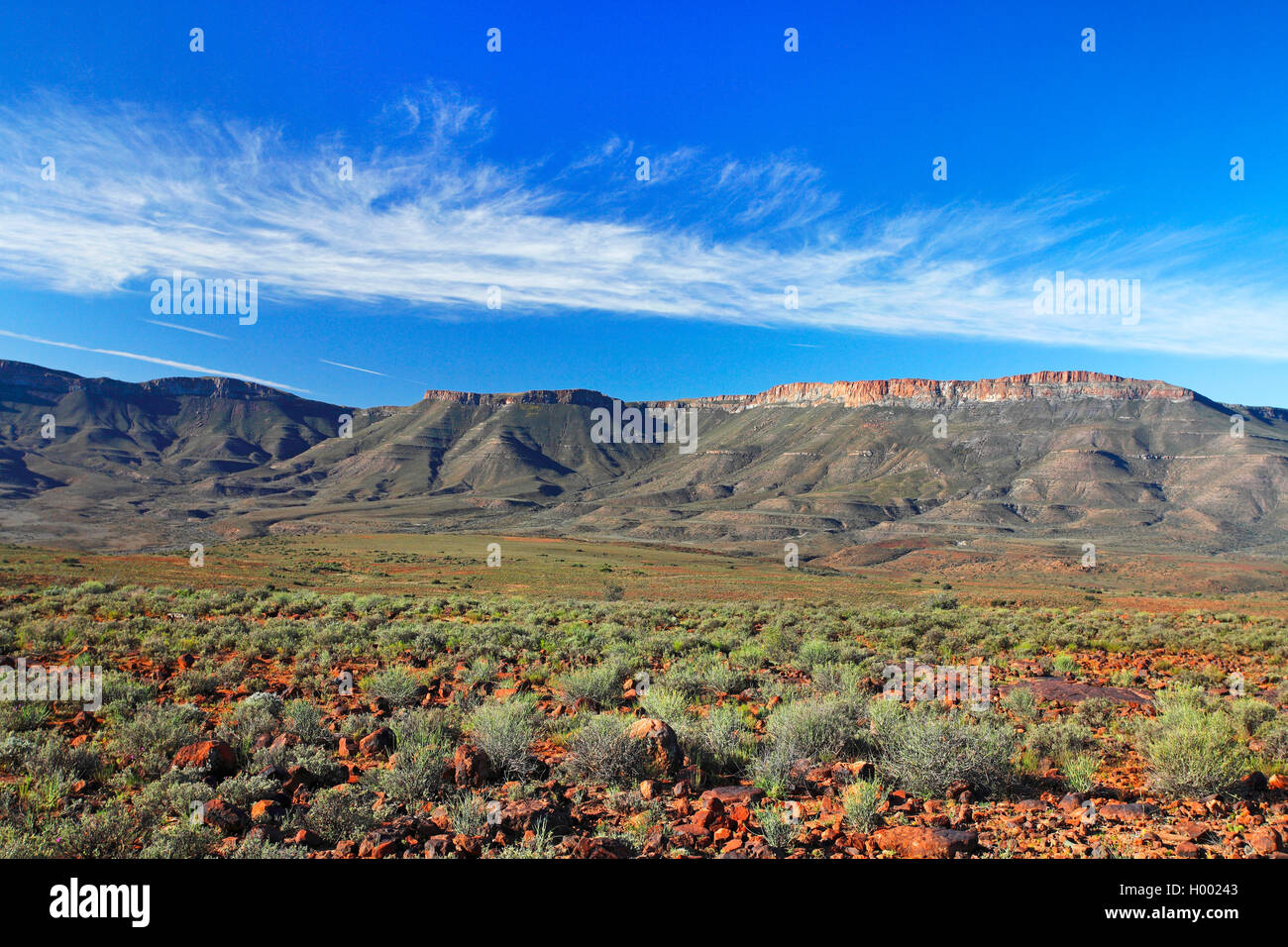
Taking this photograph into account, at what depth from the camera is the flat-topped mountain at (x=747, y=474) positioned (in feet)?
317

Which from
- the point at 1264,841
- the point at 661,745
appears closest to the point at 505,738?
the point at 661,745

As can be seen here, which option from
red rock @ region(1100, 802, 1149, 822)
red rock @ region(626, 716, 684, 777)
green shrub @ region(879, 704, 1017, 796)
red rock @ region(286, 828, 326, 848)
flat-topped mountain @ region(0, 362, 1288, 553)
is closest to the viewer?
red rock @ region(286, 828, 326, 848)

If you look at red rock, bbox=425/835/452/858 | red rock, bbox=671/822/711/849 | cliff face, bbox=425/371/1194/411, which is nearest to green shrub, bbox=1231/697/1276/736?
red rock, bbox=671/822/711/849

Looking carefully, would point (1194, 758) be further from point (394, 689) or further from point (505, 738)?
point (394, 689)

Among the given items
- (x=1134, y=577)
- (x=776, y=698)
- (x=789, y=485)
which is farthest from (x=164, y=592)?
(x=789, y=485)

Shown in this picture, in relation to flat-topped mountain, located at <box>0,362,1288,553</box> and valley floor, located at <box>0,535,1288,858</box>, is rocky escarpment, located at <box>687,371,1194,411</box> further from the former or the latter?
valley floor, located at <box>0,535,1288,858</box>

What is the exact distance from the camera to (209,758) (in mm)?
5512

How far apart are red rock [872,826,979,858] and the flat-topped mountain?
85875 millimetres

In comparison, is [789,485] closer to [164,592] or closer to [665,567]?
[665,567]

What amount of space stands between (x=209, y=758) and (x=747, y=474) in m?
148

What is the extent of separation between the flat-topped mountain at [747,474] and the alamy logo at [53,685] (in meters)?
80.8

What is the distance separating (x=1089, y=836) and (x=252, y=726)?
7897 mm

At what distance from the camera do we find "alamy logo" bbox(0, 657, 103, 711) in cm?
750
